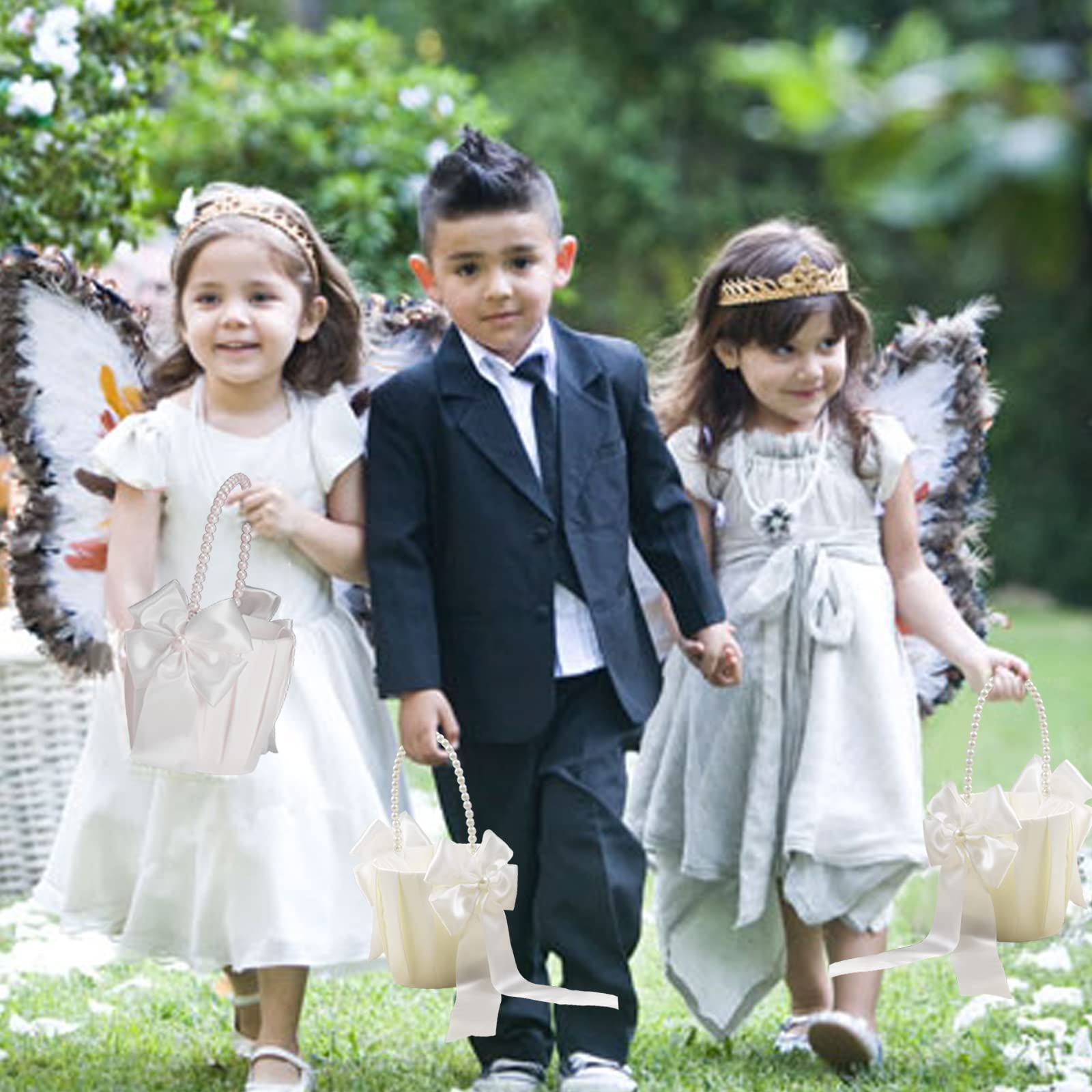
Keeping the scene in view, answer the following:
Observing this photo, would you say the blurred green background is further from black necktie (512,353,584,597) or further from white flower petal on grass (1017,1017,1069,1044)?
white flower petal on grass (1017,1017,1069,1044)

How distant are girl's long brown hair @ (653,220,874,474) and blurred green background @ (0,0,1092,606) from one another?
Answer: 216mm

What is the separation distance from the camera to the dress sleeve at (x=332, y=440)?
3201 mm

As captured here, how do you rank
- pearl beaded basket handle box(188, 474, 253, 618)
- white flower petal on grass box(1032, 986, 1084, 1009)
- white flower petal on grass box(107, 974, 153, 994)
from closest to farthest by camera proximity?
pearl beaded basket handle box(188, 474, 253, 618), white flower petal on grass box(1032, 986, 1084, 1009), white flower petal on grass box(107, 974, 153, 994)

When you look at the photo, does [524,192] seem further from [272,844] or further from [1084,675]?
[1084,675]

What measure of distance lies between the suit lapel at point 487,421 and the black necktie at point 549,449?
19 millimetres

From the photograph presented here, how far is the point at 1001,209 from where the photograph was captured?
2.48 ft

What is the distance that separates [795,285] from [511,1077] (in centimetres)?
133

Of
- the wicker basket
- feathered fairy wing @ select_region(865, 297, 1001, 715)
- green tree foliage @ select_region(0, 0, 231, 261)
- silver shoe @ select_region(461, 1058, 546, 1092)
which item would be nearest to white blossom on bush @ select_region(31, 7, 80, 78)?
green tree foliage @ select_region(0, 0, 231, 261)

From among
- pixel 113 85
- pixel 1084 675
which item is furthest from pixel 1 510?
pixel 1084 675

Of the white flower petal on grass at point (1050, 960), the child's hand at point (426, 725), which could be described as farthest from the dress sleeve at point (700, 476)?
the white flower petal on grass at point (1050, 960)

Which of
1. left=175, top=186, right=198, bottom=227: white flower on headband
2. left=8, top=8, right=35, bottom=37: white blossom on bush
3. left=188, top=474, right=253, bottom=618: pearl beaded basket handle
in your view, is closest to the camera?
left=188, top=474, right=253, bottom=618: pearl beaded basket handle

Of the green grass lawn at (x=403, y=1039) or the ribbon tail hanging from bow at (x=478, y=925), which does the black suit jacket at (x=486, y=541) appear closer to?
the ribbon tail hanging from bow at (x=478, y=925)

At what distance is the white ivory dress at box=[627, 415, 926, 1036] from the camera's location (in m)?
3.38

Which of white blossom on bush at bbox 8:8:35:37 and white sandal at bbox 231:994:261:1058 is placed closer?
white sandal at bbox 231:994:261:1058
